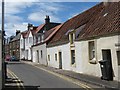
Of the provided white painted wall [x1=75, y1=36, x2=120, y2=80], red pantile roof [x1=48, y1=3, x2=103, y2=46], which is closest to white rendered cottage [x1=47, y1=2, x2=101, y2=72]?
red pantile roof [x1=48, y1=3, x2=103, y2=46]

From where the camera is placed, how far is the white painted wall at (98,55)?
17.0m

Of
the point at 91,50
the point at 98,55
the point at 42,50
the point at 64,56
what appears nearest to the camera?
the point at 98,55

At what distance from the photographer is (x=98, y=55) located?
19422 millimetres

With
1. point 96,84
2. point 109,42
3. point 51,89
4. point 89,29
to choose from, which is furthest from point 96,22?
point 51,89

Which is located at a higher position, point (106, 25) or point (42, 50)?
point (106, 25)

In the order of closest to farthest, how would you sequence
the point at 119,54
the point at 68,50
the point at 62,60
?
the point at 119,54
the point at 68,50
the point at 62,60

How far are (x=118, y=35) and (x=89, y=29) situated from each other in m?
6.55

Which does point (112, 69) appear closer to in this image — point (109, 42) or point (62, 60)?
point (109, 42)

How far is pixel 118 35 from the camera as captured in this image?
16406mm

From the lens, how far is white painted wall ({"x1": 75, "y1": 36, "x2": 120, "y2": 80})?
55.6ft

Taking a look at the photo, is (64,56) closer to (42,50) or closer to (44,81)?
(44,81)

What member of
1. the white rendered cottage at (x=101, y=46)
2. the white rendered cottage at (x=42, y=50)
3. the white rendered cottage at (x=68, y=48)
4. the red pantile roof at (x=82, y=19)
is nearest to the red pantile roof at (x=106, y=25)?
the white rendered cottage at (x=101, y=46)

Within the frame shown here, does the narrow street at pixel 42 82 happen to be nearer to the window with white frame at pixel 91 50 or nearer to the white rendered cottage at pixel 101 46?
the white rendered cottage at pixel 101 46

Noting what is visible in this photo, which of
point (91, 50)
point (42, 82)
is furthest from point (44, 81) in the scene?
point (91, 50)
